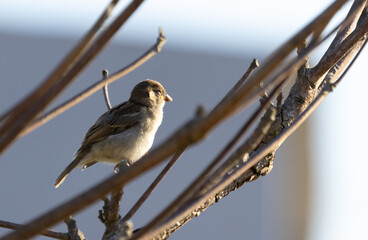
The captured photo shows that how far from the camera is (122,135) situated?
5.18 m

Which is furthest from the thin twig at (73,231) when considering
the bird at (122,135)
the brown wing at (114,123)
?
the brown wing at (114,123)

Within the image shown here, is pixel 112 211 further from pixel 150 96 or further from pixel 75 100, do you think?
pixel 150 96

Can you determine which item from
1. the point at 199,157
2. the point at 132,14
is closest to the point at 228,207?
the point at 199,157

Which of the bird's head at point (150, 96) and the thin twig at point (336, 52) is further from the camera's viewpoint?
the bird's head at point (150, 96)

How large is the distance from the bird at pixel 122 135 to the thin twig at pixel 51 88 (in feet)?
12.5

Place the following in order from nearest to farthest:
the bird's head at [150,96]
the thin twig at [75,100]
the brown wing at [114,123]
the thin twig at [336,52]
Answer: the thin twig at [75,100] → the thin twig at [336,52] → the brown wing at [114,123] → the bird's head at [150,96]

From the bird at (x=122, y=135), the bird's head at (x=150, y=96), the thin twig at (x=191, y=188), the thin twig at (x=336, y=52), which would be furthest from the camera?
the bird's head at (x=150, y=96)

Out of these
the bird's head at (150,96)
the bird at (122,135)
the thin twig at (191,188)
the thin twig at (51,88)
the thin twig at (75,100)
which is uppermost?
the bird's head at (150,96)

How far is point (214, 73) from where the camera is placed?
11.3 meters

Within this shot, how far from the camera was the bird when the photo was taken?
16.7 ft

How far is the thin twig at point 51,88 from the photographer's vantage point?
3.44 ft

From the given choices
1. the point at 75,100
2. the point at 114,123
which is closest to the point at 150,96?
the point at 114,123

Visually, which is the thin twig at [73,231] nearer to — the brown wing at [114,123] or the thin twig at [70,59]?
the thin twig at [70,59]

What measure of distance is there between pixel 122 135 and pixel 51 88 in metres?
4.11
